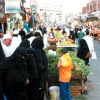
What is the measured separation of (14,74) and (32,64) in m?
0.61

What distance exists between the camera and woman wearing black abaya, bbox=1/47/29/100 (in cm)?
378

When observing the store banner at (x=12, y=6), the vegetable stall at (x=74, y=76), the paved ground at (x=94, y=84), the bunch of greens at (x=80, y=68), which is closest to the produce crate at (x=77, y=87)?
the vegetable stall at (x=74, y=76)

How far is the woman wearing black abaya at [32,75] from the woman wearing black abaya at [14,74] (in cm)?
42

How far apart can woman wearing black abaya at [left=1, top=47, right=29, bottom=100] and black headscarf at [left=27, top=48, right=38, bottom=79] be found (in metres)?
0.42

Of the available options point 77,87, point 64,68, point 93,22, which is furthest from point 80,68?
point 93,22

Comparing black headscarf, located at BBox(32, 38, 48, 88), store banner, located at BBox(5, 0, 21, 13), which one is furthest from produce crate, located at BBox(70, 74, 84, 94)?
store banner, located at BBox(5, 0, 21, 13)

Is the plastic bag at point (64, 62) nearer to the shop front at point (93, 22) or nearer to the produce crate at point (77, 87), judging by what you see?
the produce crate at point (77, 87)

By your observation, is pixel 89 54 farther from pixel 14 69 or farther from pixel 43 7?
pixel 43 7

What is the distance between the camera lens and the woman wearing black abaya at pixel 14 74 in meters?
3.78

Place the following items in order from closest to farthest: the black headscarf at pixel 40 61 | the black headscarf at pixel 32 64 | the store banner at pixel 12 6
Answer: the black headscarf at pixel 32 64 → the black headscarf at pixel 40 61 → the store banner at pixel 12 6

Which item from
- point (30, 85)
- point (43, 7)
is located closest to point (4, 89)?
point (30, 85)

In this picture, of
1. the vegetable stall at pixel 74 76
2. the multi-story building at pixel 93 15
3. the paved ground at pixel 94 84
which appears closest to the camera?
the vegetable stall at pixel 74 76

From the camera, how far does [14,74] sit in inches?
151

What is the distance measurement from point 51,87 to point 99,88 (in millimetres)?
1892
